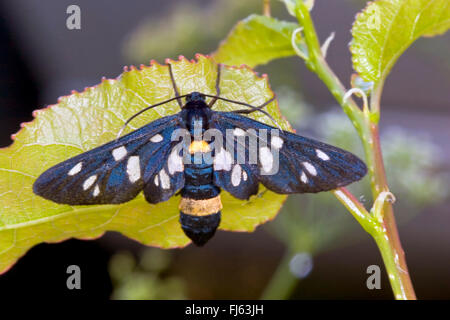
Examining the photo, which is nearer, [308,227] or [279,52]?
[279,52]

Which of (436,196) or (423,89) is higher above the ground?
(423,89)

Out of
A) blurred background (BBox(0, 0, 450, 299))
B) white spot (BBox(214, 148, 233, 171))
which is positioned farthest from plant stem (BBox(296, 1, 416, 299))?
blurred background (BBox(0, 0, 450, 299))

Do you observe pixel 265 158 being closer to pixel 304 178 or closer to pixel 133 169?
pixel 304 178

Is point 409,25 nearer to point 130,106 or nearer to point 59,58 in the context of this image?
point 130,106

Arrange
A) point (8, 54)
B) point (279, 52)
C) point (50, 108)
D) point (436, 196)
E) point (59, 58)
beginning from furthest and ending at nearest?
point (59, 58)
point (8, 54)
point (436, 196)
point (279, 52)
point (50, 108)

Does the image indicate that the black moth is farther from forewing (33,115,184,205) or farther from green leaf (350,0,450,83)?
green leaf (350,0,450,83)

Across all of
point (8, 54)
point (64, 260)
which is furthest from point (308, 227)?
point (8, 54)

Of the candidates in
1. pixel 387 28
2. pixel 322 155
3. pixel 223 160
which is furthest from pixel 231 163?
pixel 387 28

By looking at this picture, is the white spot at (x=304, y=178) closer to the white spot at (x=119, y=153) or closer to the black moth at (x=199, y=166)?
the black moth at (x=199, y=166)

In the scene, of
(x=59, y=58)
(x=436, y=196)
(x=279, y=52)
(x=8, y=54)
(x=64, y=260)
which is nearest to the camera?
(x=279, y=52)
